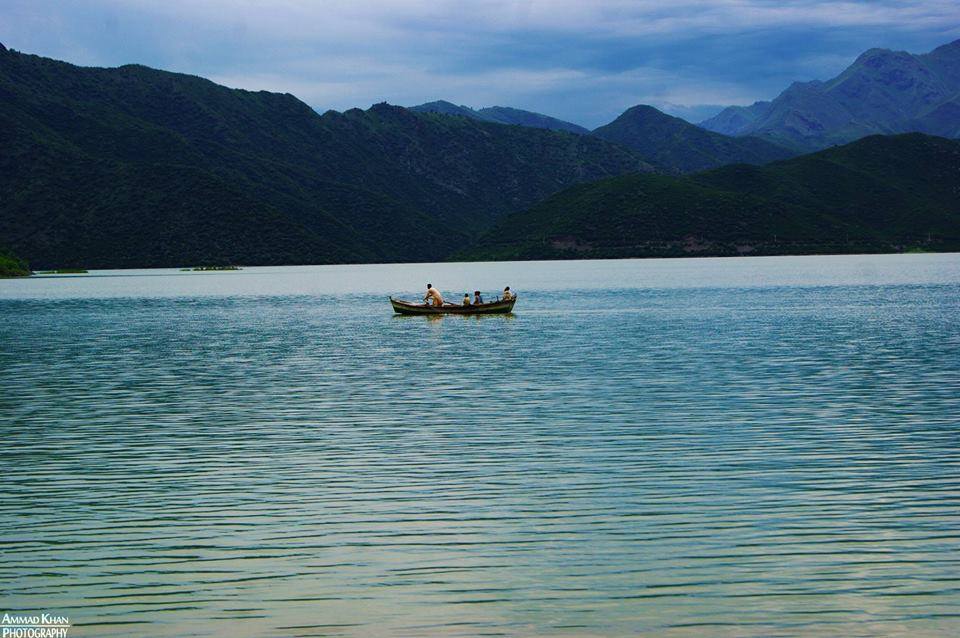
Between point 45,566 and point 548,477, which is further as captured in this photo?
point 548,477

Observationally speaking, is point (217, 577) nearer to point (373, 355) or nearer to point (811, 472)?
point (811, 472)

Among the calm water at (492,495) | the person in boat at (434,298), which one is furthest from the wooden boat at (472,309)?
the calm water at (492,495)

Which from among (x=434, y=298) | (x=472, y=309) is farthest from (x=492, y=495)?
(x=472, y=309)

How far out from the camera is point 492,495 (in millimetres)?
26594

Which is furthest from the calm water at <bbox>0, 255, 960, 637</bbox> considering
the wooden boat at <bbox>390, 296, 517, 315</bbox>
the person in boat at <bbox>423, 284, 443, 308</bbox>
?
the wooden boat at <bbox>390, 296, 517, 315</bbox>

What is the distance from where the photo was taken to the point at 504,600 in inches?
717

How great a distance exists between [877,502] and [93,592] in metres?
16.9

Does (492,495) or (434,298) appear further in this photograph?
(434,298)

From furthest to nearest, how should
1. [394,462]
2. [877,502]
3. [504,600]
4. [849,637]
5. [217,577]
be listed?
[394,462] < [877,502] < [217,577] < [504,600] < [849,637]

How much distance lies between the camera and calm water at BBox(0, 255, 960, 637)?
18016mm

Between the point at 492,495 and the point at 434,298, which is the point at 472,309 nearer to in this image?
the point at 434,298

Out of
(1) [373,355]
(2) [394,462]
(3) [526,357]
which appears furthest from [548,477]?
(1) [373,355]

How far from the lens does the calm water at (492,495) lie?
18016 mm

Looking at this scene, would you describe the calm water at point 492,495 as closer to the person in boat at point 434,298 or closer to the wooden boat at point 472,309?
the person in boat at point 434,298
